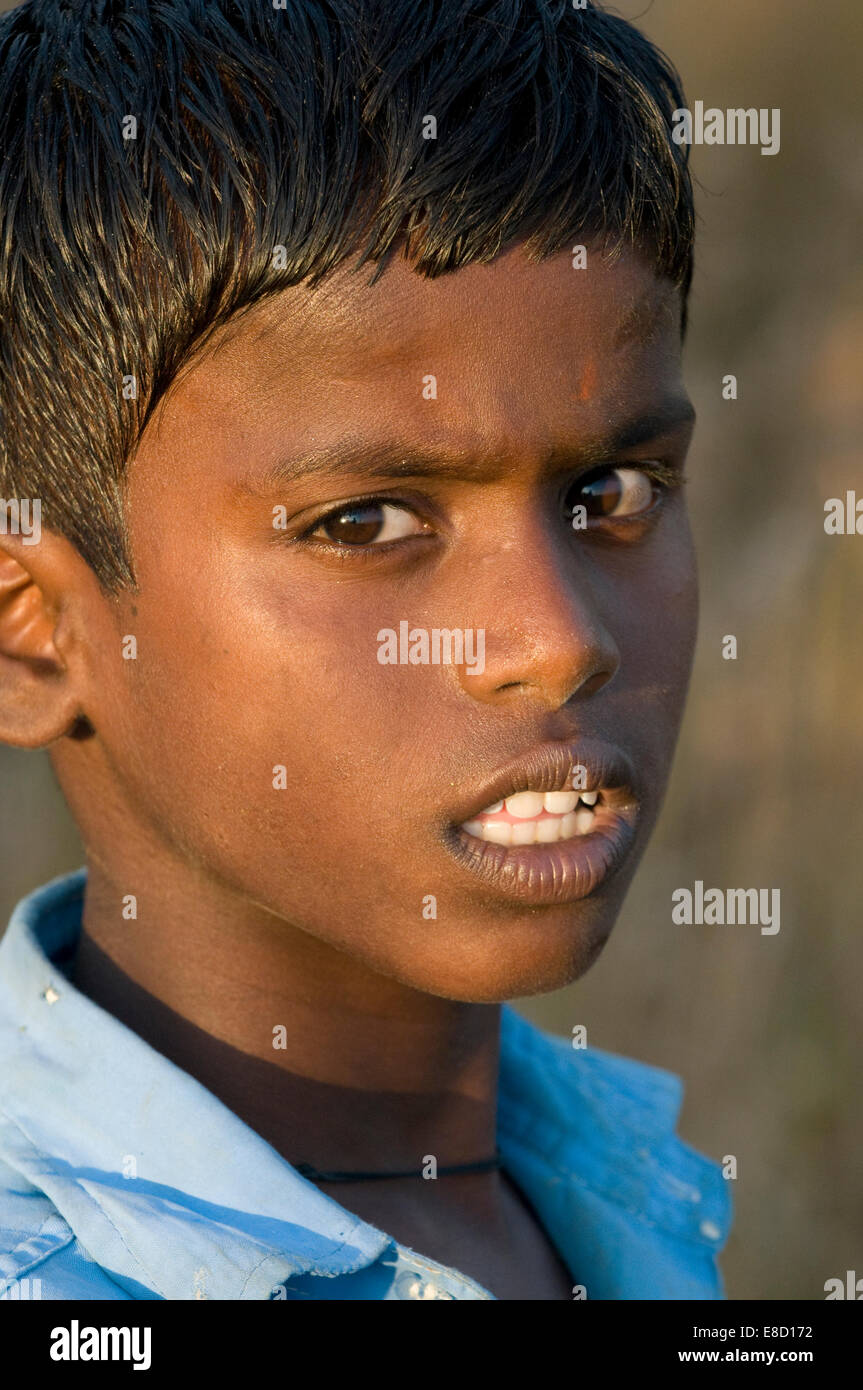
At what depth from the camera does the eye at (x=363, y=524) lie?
63.2 inches

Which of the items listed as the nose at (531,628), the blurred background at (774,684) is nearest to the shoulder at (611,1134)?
the nose at (531,628)

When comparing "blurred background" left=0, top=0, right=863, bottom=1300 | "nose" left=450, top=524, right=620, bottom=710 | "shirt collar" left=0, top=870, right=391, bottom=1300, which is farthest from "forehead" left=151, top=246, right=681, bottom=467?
"blurred background" left=0, top=0, right=863, bottom=1300

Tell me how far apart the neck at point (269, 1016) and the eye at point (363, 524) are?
51 cm

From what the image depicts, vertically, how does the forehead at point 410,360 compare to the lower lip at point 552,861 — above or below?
above

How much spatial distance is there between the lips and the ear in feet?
1.77

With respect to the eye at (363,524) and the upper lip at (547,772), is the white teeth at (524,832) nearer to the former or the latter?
the upper lip at (547,772)

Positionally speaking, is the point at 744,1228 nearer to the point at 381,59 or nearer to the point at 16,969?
the point at 16,969

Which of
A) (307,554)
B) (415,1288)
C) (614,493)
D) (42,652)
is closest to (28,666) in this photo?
(42,652)

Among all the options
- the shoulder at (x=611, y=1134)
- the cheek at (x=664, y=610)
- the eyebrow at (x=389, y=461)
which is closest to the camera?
the eyebrow at (x=389, y=461)

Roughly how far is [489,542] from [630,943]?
3.06m

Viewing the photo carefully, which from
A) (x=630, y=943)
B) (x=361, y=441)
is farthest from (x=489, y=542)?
(x=630, y=943)

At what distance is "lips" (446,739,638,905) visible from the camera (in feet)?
5.26

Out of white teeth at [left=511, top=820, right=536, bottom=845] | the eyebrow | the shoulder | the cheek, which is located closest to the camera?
the eyebrow

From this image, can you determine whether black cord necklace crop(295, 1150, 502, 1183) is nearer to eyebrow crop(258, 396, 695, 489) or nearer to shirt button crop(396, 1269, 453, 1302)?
shirt button crop(396, 1269, 453, 1302)
